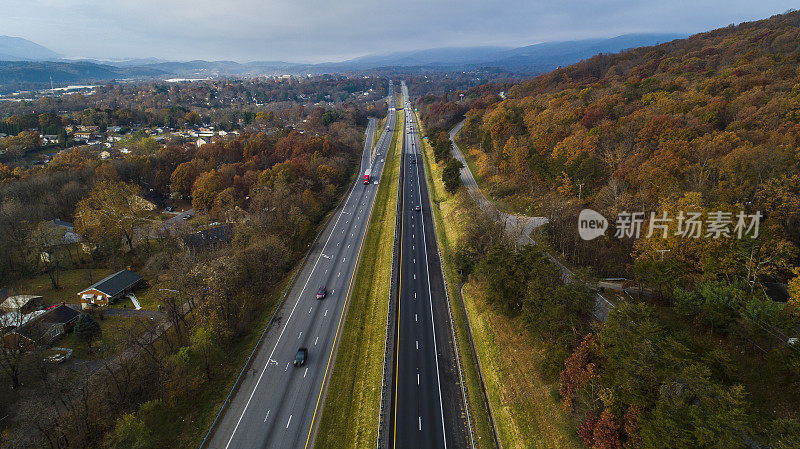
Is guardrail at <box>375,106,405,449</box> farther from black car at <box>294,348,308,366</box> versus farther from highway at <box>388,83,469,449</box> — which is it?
black car at <box>294,348,308,366</box>

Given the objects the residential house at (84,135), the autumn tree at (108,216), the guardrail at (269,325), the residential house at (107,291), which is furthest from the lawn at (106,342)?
the residential house at (84,135)

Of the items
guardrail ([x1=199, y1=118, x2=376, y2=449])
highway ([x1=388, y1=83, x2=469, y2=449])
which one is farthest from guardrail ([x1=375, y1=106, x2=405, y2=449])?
guardrail ([x1=199, y1=118, x2=376, y2=449])

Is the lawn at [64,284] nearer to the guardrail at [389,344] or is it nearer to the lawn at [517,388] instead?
the guardrail at [389,344]

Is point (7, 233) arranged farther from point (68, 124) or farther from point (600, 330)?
point (68, 124)

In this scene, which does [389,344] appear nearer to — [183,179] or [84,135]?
[183,179]

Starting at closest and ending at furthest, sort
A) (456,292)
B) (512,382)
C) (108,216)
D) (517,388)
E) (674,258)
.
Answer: (517,388) < (512,382) < (674,258) < (456,292) < (108,216)

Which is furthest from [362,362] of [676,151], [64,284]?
[64,284]

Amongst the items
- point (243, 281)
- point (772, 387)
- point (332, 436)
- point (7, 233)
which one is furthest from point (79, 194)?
point (772, 387)
